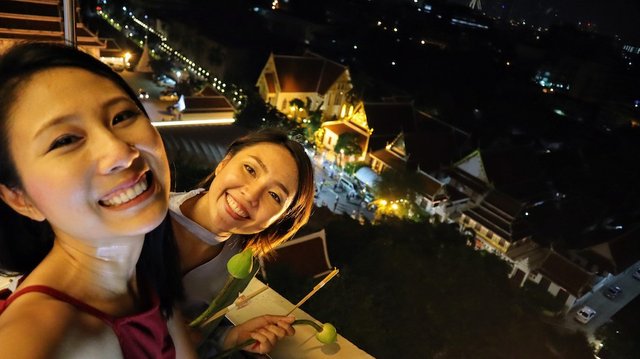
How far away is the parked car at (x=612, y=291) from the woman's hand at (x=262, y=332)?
1188cm

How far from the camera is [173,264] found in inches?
33.1

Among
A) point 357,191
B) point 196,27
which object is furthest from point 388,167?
point 196,27

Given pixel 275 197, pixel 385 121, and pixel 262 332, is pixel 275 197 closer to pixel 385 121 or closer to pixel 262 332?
pixel 262 332

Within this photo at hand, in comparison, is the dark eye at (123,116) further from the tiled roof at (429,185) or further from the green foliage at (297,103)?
the green foliage at (297,103)

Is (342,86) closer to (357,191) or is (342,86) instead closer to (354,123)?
(354,123)

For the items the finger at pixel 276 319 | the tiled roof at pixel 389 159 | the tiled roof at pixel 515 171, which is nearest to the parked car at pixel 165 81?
the tiled roof at pixel 389 159

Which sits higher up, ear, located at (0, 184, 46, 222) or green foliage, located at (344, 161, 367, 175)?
ear, located at (0, 184, 46, 222)

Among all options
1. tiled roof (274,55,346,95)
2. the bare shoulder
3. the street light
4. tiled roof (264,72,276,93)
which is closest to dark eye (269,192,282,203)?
the bare shoulder

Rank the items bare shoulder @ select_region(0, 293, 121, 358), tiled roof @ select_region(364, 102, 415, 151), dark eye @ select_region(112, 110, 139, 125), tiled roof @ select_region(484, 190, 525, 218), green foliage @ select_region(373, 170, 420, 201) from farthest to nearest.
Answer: tiled roof @ select_region(364, 102, 415, 151), green foliage @ select_region(373, 170, 420, 201), tiled roof @ select_region(484, 190, 525, 218), dark eye @ select_region(112, 110, 139, 125), bare shoulder @ select_region(0, 293, 121, 358)

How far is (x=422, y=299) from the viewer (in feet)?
18.6

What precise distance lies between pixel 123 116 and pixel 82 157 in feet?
0.30

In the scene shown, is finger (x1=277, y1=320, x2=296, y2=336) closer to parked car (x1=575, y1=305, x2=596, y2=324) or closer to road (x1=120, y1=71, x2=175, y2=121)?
road (x1=120, y1=71, x2=175, y2=121)

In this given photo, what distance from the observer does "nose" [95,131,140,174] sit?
505 millimetres

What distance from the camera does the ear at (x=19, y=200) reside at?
20.8 inches
